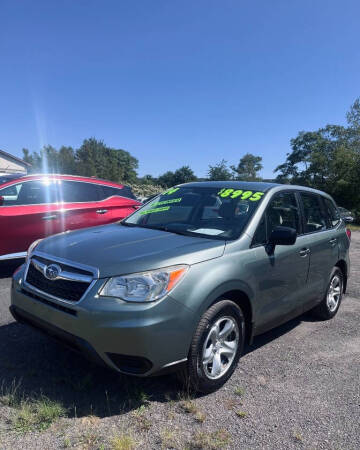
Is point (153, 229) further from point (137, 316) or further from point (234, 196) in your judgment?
point (137, 316)

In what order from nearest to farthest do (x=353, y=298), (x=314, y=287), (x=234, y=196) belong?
(x=234, y=196) → (x=314, y=287) → (x=353, y=298)

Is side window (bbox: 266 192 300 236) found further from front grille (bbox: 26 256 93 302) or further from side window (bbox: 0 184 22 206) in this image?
side window (bbox: 0 184 22 206)

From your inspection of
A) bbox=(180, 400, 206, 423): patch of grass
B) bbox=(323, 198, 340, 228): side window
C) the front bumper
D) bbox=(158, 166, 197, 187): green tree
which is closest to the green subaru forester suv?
the front bumper

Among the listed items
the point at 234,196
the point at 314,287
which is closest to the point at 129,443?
the point at 234,196

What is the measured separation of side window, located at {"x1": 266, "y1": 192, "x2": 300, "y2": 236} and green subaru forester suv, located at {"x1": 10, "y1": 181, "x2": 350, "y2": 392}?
1 centimetres

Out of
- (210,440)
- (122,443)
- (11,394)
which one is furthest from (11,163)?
(210,440)

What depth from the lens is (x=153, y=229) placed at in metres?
3.60

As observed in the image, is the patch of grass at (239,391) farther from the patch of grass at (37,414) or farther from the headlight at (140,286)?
the patch of grass at (37,414)

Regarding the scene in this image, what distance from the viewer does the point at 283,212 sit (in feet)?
13.0

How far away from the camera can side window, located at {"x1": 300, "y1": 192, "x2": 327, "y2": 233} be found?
4281 millimetres

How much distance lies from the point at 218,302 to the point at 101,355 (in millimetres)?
961

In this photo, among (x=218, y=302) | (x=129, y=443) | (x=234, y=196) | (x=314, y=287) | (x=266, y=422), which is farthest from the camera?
(x=314, y=287)

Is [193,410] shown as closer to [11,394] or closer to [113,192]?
[11,394]

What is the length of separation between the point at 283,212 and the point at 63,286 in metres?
2.45
